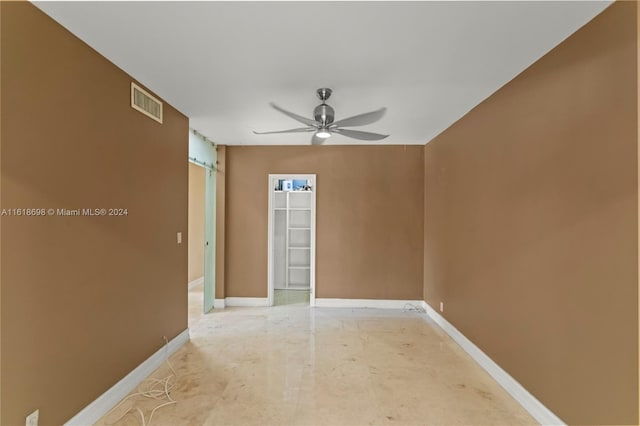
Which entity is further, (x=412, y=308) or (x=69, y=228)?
(x=412, y=308)

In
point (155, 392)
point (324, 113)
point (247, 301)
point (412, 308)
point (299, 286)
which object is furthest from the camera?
point (299, 286)

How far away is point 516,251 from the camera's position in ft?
7.86

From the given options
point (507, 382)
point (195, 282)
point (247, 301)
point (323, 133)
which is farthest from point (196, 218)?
point (507, 382)

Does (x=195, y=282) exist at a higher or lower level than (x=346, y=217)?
lower

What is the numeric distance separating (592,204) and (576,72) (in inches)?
31.8

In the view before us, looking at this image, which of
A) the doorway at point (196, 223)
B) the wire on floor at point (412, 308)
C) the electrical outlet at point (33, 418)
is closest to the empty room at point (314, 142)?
the electrical outlet at point (33, 418)

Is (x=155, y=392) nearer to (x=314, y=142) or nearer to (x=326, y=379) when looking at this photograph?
(x=326, y=379)

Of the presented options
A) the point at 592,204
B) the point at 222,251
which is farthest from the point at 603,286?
the point at 222,251

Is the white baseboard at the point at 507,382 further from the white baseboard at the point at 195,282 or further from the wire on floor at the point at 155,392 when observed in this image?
the white baseboard at the point at 195,282

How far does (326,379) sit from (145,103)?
9.42 ft

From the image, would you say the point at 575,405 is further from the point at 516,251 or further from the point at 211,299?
the point at 211,299

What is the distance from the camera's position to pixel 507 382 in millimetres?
2455

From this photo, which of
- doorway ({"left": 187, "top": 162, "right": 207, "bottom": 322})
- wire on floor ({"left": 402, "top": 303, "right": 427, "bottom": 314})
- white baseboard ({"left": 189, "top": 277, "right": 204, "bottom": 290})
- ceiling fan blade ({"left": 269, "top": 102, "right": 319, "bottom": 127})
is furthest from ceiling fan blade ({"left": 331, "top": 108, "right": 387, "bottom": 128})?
white baseboard ({"left": 189, "top": 277, "right": 204, "bottom": 290})

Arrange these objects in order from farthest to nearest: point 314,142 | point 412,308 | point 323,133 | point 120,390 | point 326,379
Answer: point 412,308
point 314,142
point 323,133
point 326,379
point 120,390
